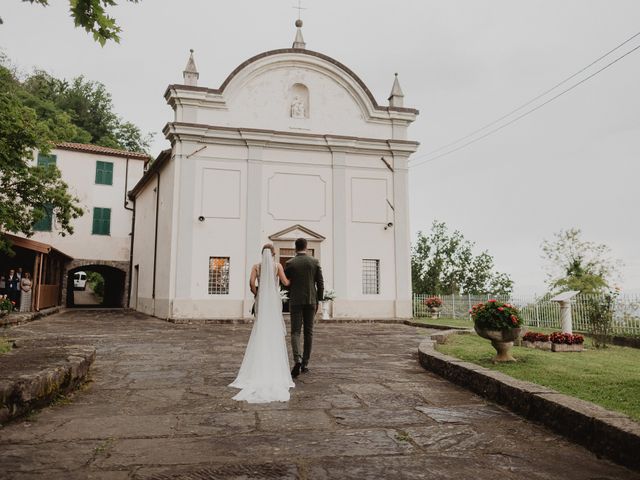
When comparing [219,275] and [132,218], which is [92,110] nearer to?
[132,218]

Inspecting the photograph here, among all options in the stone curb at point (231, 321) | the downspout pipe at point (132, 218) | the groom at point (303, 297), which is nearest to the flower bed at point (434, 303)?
the stone curb at point (231, 321)

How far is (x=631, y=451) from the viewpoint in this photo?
3.16m

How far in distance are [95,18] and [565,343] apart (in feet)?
32.5

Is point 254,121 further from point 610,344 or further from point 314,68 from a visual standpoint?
point 610,344

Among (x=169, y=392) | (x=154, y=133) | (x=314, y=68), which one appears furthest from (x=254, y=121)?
(x=154, y=133)

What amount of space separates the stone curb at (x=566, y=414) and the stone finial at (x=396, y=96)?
1662 centimetres

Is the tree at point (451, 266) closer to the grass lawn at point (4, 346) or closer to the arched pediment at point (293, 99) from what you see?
the arched pediment at point (293, 99)

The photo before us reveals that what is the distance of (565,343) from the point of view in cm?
1003

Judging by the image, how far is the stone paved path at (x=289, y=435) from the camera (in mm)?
3055

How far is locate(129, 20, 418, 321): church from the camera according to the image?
1797 centimetres

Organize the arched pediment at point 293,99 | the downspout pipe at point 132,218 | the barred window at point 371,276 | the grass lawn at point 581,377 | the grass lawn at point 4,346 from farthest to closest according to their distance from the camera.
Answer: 1. the downspout pipe at point 132,218
2. the barred window at point 371,276
3. the arched pediment at point 293,99
4. the grass lawn at point 4,346
5. the grass lawn at point 581,377

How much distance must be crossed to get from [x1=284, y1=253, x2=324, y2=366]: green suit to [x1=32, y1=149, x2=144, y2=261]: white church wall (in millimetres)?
22214

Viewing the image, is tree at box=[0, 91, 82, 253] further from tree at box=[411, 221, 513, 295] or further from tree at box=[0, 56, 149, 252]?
tree at box=[411, 221, 513, 295]

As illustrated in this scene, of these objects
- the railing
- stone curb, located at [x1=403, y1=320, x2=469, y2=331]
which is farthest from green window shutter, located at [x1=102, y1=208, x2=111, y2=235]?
stone curb, located at [x1=403, y1=320, x2=469, y2=331]
